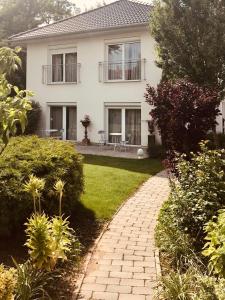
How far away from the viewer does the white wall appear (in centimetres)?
1902

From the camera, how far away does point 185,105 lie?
30.3 feet

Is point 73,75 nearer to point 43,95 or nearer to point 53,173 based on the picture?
point 43,95

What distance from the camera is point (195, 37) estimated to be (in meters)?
14.9

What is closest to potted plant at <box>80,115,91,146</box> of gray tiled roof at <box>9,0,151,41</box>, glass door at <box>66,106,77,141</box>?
glass door at <box>66,106,77,141</box>

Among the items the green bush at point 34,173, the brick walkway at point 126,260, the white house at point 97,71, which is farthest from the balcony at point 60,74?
the brick walkway at point 126,260

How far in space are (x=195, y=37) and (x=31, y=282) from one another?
12248 millimetres

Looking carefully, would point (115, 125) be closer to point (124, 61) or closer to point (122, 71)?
point (122, 71)

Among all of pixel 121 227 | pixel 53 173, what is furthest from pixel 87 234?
pixel 53 173

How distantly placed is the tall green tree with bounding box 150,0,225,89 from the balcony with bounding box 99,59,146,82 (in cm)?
397

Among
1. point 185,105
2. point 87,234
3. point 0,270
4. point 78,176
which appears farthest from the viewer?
point 185,105

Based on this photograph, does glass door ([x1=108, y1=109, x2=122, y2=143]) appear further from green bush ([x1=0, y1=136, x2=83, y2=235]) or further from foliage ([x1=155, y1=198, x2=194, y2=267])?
foliage ([x1=155, y1=198, x2=194, y2=267])

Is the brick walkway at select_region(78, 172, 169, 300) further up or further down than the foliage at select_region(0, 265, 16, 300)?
further down

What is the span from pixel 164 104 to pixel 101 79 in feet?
36.0

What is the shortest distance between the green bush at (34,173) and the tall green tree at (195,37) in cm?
785
